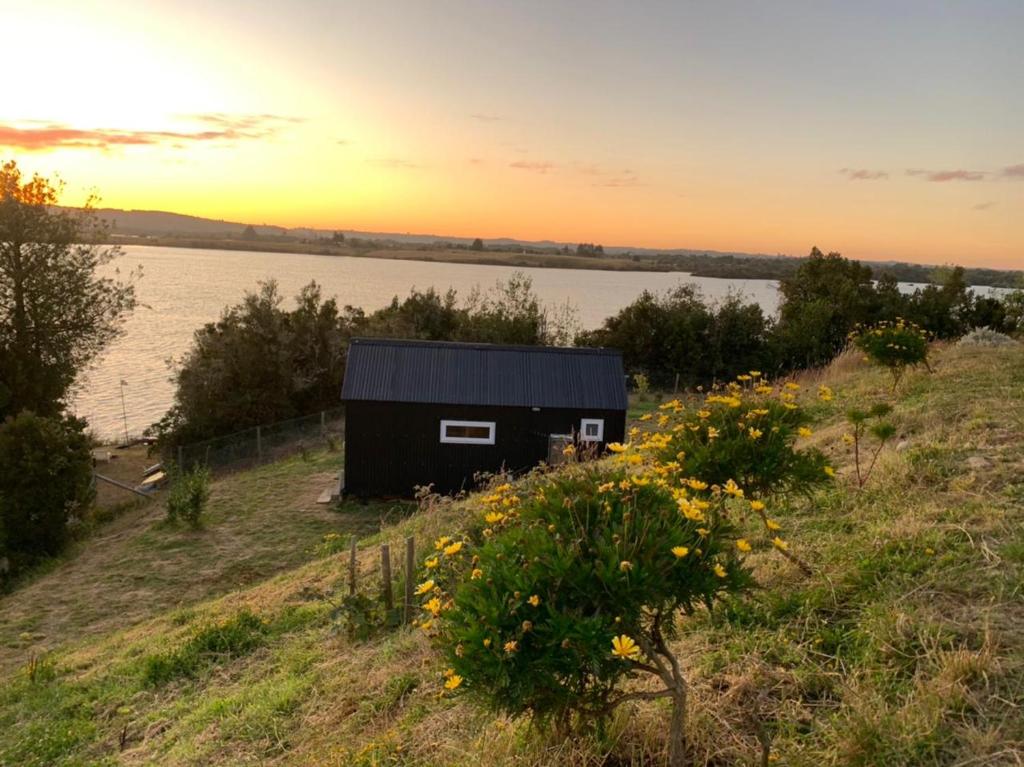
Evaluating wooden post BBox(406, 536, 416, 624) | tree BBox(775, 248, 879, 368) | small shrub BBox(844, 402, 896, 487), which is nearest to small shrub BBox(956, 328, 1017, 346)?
small shrub BBox(844, 402, 896, 487)

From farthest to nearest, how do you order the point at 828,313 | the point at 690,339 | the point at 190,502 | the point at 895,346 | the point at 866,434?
the point at 828,313, the point at 690,339, the point at 190,502, the point at 895,346, the point at 866,434

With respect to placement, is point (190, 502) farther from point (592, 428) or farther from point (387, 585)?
point (387, 585)

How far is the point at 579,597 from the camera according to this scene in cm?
260

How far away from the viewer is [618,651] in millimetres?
2365

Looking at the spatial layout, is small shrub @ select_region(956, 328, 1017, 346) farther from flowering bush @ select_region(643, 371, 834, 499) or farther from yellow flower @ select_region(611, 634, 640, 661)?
yellow flower @ select_region(611, 634, 640, 661)

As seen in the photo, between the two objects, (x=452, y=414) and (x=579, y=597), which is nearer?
(x=579, y=597)

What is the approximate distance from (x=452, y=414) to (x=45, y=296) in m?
A: 16.5

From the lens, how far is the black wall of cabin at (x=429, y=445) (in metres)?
15.9

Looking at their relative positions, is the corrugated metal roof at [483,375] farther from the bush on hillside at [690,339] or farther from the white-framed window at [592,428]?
the bush on hillside at [690,339]

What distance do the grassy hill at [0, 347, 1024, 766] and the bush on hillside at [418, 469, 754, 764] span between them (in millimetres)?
750

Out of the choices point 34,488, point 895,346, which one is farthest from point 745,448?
point 34,488

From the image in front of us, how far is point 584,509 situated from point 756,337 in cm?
3091

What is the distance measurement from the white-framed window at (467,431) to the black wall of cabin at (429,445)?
104 mm

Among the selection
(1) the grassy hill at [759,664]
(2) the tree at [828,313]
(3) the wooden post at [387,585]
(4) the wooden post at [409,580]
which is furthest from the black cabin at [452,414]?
(2) the tree at [828,313]
